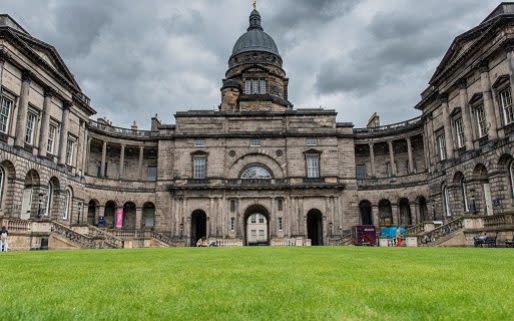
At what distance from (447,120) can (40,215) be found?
35.7 metres

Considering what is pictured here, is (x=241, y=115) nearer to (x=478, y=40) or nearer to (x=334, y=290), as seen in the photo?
(x=478, y=40)

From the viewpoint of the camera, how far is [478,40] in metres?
29.0

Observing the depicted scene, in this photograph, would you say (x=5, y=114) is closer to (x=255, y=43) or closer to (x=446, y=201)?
(x=446, y=201)

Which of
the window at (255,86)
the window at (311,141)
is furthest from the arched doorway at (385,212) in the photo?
the window at (255,86)

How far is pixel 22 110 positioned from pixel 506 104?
35.6m

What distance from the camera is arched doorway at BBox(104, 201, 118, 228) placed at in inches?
1799

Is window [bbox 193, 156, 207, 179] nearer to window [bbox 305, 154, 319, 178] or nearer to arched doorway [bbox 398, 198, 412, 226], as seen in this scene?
window [bbox 305, 154, 319, 178]

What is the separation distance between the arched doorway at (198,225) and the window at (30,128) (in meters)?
19.3

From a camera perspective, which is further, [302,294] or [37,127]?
[37,127]

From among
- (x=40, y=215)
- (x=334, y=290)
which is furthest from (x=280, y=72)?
(x=334, y=290)

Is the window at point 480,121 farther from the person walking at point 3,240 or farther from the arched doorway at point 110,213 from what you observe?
the arched doorway at point 110,213

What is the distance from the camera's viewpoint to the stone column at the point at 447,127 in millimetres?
34875

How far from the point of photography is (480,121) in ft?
101

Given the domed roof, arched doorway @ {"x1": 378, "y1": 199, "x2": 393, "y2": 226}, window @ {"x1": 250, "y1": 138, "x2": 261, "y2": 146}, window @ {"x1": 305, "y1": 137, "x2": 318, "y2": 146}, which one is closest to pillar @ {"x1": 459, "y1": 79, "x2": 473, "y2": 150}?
arched doorway @ {"x1": 378, "y1": 199, "x2": 393, "y2": 226}
